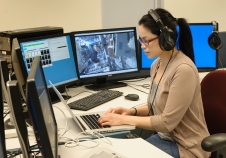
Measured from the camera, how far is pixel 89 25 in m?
3.44

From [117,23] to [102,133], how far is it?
7.92ft

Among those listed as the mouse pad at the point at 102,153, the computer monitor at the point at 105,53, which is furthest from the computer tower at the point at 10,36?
the mouse pad at the point at 102,153

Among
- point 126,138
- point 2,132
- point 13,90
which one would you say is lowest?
point 126,138

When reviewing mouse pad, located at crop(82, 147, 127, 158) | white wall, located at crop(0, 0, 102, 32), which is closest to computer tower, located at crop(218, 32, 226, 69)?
white wall, located at crop(0, 0, 102, 32)

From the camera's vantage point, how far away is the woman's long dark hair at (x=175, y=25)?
158 cm

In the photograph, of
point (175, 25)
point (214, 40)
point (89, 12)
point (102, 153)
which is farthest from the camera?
point (89, 12)

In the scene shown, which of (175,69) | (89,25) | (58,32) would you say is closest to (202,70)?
(175,69)

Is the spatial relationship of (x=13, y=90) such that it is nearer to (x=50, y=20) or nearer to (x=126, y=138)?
(x=126, y=138)

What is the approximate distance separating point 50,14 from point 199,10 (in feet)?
6.46

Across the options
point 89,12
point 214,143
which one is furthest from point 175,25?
point 89,12

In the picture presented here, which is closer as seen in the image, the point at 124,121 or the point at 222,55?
the point at 124,121

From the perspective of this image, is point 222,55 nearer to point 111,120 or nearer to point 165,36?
point 165,36

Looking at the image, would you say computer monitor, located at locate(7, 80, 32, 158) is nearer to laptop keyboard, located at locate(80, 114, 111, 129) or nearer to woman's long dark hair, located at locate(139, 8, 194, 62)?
laptop keyboard, located at locate(80, 114, 111, 129)

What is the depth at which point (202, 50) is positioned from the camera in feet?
8.00
